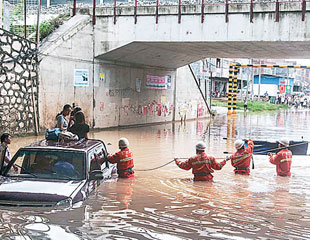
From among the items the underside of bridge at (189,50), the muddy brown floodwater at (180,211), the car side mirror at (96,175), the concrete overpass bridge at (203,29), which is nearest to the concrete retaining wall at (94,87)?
the underside of bridge at (189,50)

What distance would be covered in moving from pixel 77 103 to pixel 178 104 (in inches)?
491

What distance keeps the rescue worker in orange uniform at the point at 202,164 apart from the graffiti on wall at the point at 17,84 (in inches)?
400

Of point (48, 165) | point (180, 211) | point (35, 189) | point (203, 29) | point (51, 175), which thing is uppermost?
point (203, 29)

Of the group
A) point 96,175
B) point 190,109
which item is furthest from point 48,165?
point 190,109

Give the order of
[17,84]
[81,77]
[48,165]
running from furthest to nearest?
[81,77]
[17,84]
[48,165]

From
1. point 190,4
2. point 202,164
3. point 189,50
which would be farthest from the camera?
point 189,50

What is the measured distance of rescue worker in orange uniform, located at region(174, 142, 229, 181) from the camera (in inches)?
402

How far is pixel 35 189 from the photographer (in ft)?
24.0

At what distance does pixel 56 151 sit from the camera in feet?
26.9

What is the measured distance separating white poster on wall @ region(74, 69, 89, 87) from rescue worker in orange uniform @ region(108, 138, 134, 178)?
12982 millimetres

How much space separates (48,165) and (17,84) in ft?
38.8

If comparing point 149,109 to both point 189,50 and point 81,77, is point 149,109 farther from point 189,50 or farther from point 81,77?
point 81,77

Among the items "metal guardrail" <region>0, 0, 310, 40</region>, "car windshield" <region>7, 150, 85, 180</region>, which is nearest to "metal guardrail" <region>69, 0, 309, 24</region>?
"metal guardrail" <region>0, 0, 310, 40</region>

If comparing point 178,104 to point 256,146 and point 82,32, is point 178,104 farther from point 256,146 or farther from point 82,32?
point 256,146
